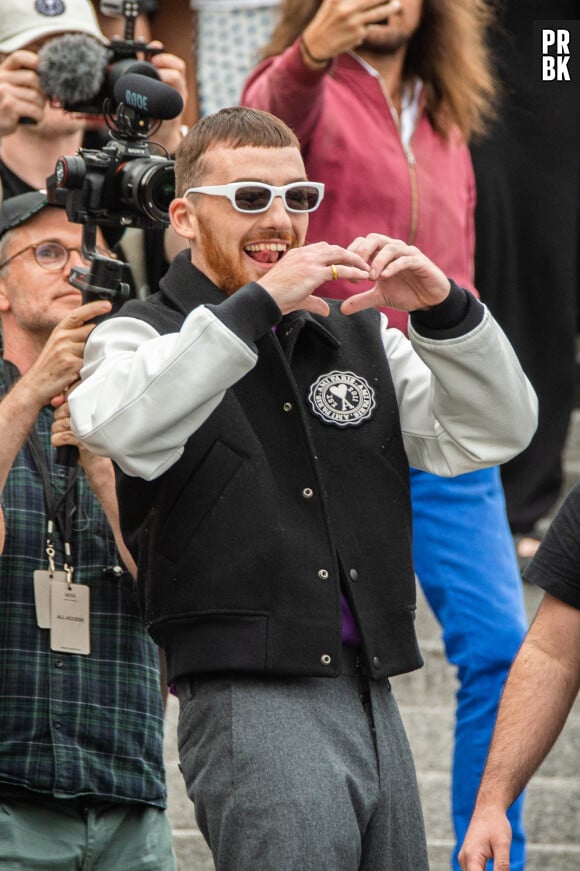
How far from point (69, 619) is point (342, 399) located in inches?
31.9

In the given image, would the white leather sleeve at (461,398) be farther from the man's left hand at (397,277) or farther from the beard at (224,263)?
the beard at (224,263)

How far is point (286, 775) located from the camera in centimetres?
279

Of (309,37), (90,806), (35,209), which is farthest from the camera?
(309,37)

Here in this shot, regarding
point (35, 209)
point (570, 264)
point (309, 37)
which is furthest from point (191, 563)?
point (570, 264)

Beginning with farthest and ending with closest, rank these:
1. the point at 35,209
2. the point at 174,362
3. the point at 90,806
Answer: the point at 35,209
the point at 90,806
the point at 174,362

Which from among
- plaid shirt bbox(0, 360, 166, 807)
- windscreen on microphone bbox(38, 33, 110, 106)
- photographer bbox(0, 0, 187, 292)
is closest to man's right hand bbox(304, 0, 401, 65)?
photographer bbox(0, 0, 187, 292)

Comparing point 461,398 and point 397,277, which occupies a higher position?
point 397,277

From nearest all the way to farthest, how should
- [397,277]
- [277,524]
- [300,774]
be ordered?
[300,774]
[277,524]
[397,277]

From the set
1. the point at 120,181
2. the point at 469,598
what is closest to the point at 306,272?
the point at 120,181

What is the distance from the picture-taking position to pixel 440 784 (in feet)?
16.0

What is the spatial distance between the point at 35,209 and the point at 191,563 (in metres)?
1.22

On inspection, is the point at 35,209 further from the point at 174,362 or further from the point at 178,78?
the point at 174,362

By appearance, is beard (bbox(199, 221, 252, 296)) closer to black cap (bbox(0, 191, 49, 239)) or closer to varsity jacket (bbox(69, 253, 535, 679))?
varsity jacket (bbox(69, 253, 535, 679))

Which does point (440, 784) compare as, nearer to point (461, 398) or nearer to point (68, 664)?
point (68, 664)
